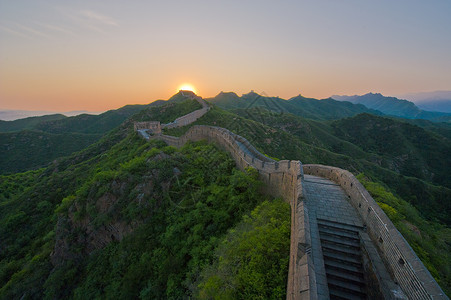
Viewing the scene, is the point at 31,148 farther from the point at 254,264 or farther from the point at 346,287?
the point at 346,287

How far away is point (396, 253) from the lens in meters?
4.29

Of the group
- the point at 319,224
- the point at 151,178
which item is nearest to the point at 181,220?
the point at 151,178

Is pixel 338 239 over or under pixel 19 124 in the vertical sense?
under

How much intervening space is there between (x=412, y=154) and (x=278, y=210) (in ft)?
277

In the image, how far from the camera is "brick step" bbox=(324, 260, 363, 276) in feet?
15.9

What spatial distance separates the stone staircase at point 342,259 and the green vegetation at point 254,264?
1.04 m

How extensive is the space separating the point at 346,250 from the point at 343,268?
56 cm

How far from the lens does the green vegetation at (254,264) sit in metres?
4.80

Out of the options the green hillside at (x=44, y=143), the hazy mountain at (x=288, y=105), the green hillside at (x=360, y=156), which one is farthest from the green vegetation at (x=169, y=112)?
the hazy mountain at (x=288, y=105)

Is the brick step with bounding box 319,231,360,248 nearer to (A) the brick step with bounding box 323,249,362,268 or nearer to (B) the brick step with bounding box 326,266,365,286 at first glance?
(A) the brick step with bounding box 323,249,362,268

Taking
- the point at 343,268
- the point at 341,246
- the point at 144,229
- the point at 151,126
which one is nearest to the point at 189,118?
the point at 151,126

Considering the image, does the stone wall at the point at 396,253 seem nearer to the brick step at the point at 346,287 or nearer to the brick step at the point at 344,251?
the brick step at the point at 344,251

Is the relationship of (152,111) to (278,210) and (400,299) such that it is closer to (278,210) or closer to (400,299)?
(278,210)

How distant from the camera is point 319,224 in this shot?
6.08 m
